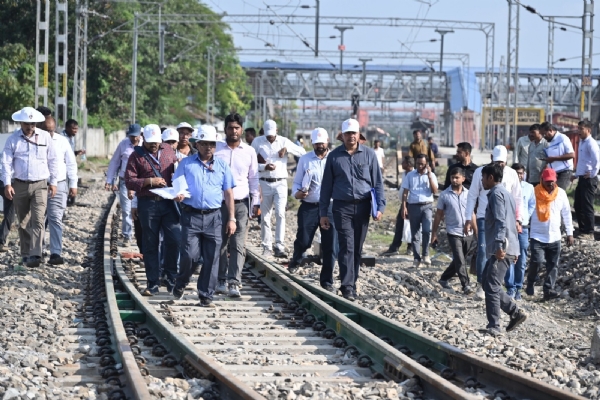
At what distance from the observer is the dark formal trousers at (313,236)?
12.9m

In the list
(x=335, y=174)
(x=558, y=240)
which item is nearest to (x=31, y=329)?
(x=335, y=174)

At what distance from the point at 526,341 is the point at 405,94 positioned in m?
88.2

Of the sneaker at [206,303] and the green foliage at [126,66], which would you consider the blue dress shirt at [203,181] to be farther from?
the green foliage at [126,66]

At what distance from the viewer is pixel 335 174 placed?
39.9 ft

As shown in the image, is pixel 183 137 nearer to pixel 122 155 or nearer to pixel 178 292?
pixel 122 155

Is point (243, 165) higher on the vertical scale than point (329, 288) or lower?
higher

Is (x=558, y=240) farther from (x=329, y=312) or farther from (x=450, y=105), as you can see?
(x=450, y=105)

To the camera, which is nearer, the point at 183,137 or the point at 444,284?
the point at 183,137

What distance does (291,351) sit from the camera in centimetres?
911

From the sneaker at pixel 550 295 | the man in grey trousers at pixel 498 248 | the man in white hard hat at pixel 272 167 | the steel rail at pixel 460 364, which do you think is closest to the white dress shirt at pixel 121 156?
the man in white hard hat at pixel 272 167

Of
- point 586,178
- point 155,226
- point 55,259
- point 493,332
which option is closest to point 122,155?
point 55,259

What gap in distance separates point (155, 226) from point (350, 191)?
7.11ft

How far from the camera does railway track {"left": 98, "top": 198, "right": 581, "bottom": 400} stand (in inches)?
293

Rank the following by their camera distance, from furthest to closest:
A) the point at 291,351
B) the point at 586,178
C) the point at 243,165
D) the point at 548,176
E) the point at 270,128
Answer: the point at 586,178, the point at 270,128, the point at 548,176, the point at 243,165, the point at 291,351
